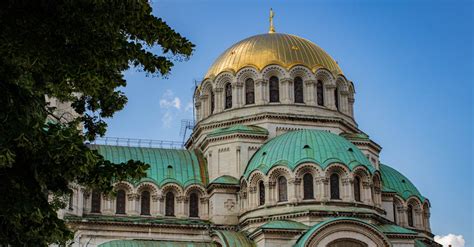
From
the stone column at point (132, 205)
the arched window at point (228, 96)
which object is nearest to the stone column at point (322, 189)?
the arched window at point (228, 96)

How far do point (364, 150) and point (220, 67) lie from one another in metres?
9.76

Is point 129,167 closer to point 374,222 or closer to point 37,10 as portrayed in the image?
point 37,10

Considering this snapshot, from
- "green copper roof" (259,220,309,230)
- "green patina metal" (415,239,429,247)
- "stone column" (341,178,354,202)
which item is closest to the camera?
"green copper roof" (259,220,309,230)

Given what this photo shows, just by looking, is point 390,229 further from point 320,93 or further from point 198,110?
point 198,110

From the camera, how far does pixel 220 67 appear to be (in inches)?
1844

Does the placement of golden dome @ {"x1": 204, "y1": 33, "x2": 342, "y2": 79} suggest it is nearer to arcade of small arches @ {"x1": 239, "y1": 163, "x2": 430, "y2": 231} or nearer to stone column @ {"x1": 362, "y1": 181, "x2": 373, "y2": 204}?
arcade of small arches @ {"x1": 239, "y1": 163, "x2": 430, "y2": 231}

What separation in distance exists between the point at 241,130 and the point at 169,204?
18.5 ft

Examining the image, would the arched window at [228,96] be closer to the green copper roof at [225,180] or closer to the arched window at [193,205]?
the green copper roof at [225,180]

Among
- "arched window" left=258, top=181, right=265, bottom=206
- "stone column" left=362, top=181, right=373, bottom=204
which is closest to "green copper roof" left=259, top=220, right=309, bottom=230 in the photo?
"arched window" left=258, top=181, right=265, bottom=206

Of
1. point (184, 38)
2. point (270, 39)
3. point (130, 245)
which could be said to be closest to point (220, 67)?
point (270, 39)

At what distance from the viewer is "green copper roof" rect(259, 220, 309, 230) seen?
1468 inches

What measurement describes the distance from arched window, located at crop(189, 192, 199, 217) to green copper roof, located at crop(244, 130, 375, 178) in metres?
3.66

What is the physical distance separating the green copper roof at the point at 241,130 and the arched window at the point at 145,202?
16.1 feet

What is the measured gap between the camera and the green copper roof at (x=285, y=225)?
37.3m
